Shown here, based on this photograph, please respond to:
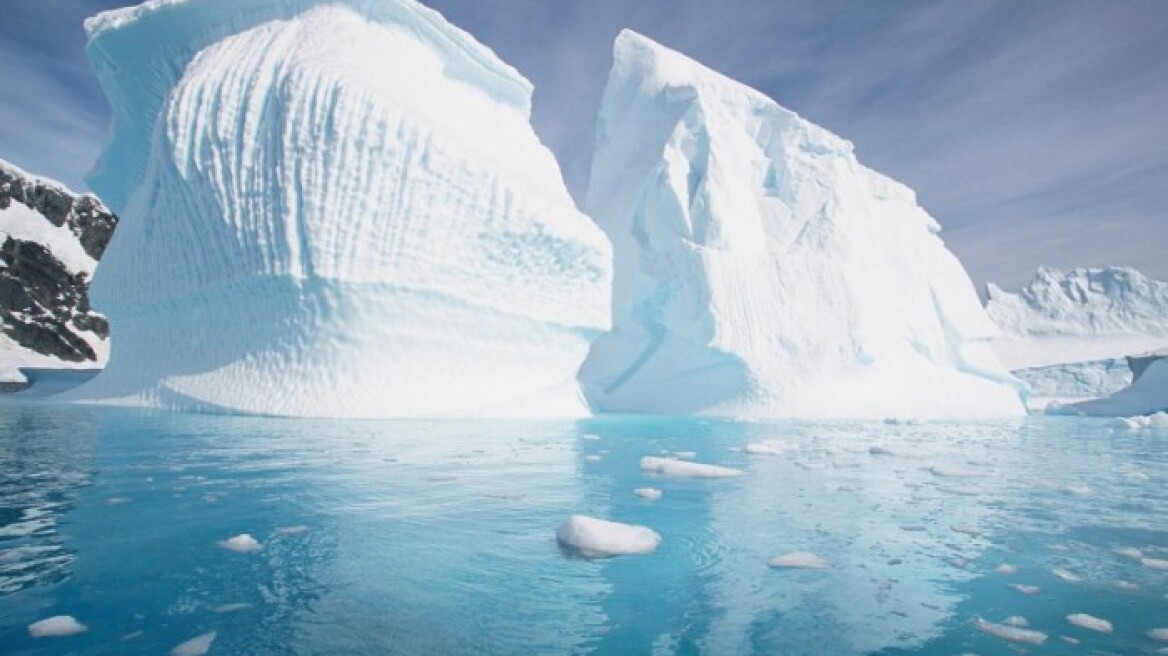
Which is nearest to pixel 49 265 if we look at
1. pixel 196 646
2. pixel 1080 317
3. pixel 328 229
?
pixel 328 229

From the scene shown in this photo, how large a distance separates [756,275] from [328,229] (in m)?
12.4

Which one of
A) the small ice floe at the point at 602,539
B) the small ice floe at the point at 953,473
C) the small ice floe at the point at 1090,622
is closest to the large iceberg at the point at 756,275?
the small ice floe at the point at 953,473

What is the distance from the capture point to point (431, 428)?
1031cm

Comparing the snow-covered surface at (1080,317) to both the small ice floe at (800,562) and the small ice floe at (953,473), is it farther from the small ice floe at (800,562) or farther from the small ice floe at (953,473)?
the small ice floe at (800,562)

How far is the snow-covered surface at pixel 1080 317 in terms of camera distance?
3061 centimetres

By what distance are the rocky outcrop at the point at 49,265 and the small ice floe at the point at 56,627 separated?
3517 cm

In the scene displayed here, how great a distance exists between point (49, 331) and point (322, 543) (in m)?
36.9

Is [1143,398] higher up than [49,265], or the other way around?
[49,265]

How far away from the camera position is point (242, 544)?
3191 millimetres

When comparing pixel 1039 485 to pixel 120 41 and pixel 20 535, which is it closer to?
pixel 20 535

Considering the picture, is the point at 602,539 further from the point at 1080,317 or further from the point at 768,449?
the point at 1080,317

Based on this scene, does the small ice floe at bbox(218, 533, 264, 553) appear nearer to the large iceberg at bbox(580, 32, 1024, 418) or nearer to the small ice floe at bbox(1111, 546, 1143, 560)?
the small ice floe at bbox(1111, 546, 1143, 560)

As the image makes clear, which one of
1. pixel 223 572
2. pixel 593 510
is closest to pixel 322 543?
pixel 223 572

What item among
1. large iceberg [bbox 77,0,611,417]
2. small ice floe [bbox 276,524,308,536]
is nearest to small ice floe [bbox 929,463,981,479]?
small ice floe [bbox 276,524,308,536]
